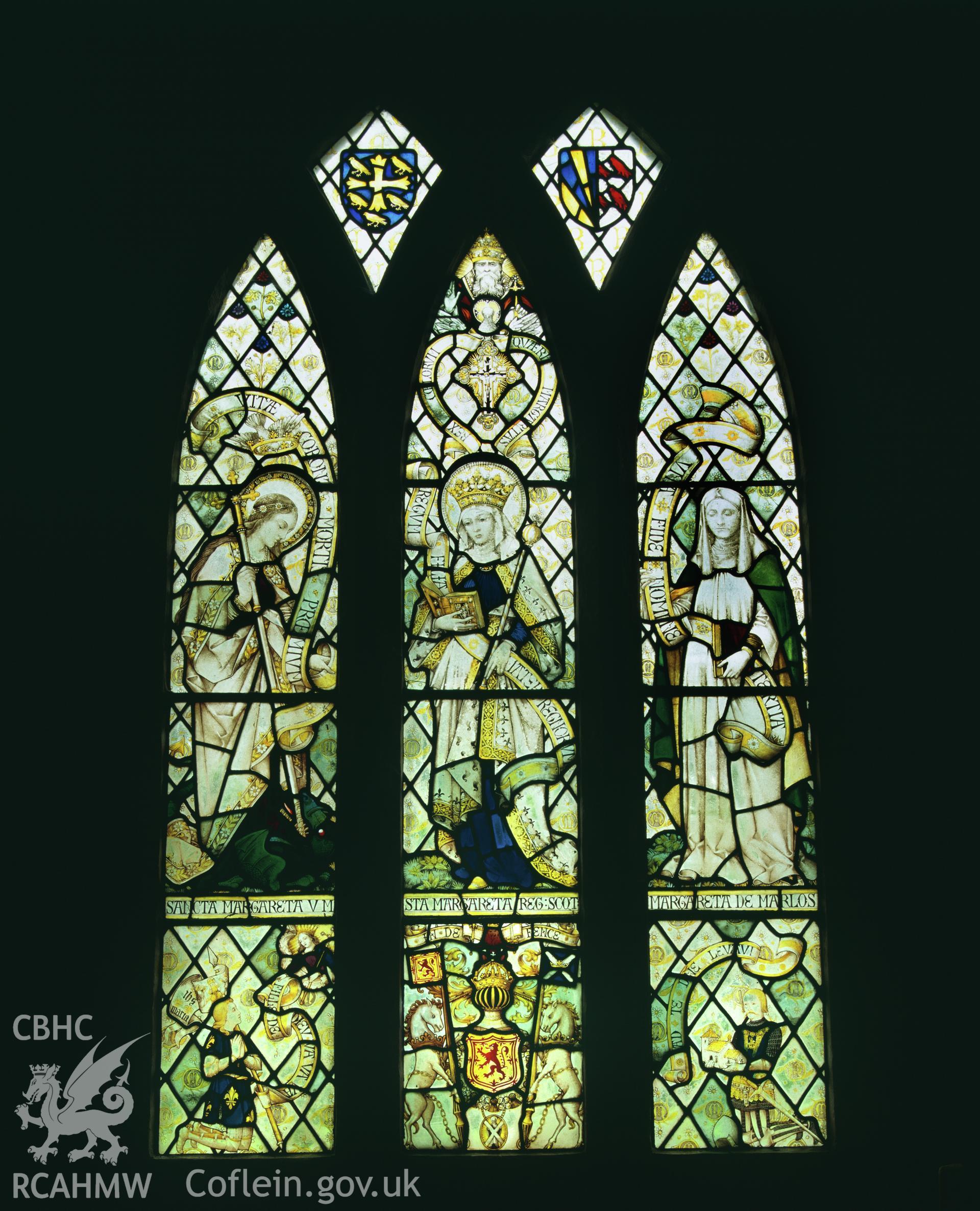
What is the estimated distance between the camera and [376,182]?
6.62 m

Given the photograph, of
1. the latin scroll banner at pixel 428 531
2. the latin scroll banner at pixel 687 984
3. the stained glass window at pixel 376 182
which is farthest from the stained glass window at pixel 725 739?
the stained glass window at pixel 376 182

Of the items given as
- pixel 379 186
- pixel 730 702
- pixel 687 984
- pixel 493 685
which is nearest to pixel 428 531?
pixel 493 685

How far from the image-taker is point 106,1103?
5.68 meters

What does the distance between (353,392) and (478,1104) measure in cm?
290

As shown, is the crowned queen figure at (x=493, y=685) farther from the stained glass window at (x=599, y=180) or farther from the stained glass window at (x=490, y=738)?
the stained glass window at (x=599, y=180)

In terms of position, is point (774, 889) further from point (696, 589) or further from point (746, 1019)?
point (696, 589)

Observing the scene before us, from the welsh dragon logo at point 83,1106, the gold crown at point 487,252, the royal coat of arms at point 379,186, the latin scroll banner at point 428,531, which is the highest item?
the royal coat of arms at point 379,186

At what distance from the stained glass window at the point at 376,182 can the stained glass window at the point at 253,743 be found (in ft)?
1.16

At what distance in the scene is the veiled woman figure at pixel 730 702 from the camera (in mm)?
5969

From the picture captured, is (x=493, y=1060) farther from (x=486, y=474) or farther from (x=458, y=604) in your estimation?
(x=486, y=474)

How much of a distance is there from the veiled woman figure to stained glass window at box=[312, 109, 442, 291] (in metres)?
1.77

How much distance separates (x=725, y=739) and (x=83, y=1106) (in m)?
2.82

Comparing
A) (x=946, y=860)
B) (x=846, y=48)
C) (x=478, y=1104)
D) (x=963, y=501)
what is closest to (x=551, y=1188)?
(x=478, y=1104)

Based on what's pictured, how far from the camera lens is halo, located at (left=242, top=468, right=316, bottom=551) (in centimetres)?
629
